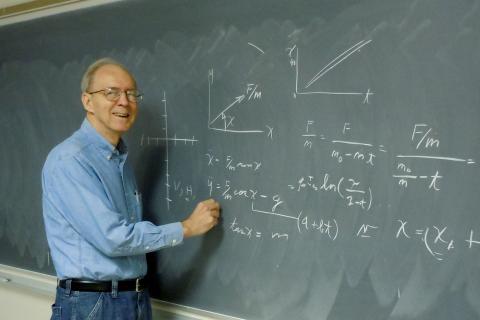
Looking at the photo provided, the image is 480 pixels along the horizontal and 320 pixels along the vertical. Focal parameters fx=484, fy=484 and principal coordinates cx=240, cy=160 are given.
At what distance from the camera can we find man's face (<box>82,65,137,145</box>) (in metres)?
1.76

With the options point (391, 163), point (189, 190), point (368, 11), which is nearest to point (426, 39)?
point (368, 11)

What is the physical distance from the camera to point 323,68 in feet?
5.31

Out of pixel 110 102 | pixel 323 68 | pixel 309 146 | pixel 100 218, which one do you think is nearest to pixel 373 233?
pixel 309 146

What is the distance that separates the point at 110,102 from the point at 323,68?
769 millimetres

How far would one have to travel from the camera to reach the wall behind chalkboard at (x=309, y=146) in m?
1.41

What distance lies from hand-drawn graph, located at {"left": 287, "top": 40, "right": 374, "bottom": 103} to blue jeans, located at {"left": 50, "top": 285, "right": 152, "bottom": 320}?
0.99 meters

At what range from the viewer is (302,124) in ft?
5.51

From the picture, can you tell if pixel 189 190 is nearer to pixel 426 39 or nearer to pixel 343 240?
pixel 343 240

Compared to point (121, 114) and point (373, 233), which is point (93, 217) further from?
point (373, 233)

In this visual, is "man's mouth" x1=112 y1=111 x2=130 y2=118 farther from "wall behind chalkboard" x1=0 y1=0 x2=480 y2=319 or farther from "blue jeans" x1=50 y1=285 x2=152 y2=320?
"blue jeans" x1=50 y1=285 x2=152 y2=320

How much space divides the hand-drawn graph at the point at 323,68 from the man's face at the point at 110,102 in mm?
608

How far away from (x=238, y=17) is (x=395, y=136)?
29.2 inches

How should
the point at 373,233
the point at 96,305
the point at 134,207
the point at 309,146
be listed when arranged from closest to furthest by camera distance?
1. the point at 373,233
2. the point at 309,146
3. the point at 96,305
4. the point at 134,207

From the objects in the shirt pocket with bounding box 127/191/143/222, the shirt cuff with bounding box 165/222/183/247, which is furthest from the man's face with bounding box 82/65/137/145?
the shirt cuff with bounding box 165/222/183/247
